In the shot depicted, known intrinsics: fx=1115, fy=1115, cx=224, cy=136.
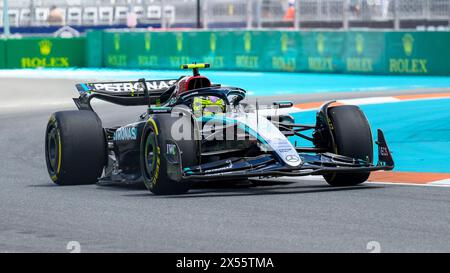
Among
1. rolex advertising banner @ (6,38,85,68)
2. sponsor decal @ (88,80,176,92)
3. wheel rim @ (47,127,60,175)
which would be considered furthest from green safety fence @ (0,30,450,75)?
wheel rim @ (47,127,60,175)

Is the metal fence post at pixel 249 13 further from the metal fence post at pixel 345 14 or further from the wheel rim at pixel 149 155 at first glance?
the wheel rim at pixel 149 155

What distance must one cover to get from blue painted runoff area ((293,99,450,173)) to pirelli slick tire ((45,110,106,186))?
377 centimetres

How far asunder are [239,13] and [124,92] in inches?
1129

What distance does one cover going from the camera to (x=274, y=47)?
35.6 meters

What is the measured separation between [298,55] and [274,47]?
108cm

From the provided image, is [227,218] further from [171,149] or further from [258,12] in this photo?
[258,12]

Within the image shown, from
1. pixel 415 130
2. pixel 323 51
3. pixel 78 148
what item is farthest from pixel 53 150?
pixel 323 51

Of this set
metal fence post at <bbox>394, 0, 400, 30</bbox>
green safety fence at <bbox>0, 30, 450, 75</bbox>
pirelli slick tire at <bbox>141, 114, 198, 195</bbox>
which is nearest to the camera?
pirelli slick tire at <bbox>141, 114, 198, 195</bbox>

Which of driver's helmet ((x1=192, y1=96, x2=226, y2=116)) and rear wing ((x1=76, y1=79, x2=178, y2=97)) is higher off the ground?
rear wing ((x1=76, y1=79, x2=178, y2=97))

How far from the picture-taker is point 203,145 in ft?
35.6

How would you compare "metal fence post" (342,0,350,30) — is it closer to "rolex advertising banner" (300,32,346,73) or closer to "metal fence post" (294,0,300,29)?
"metal fence post" (294,0,300,29)

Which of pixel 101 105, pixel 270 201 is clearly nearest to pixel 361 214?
pixel 270 201

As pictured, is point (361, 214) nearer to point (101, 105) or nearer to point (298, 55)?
point (101, 105)

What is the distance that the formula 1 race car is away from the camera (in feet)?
33.2
